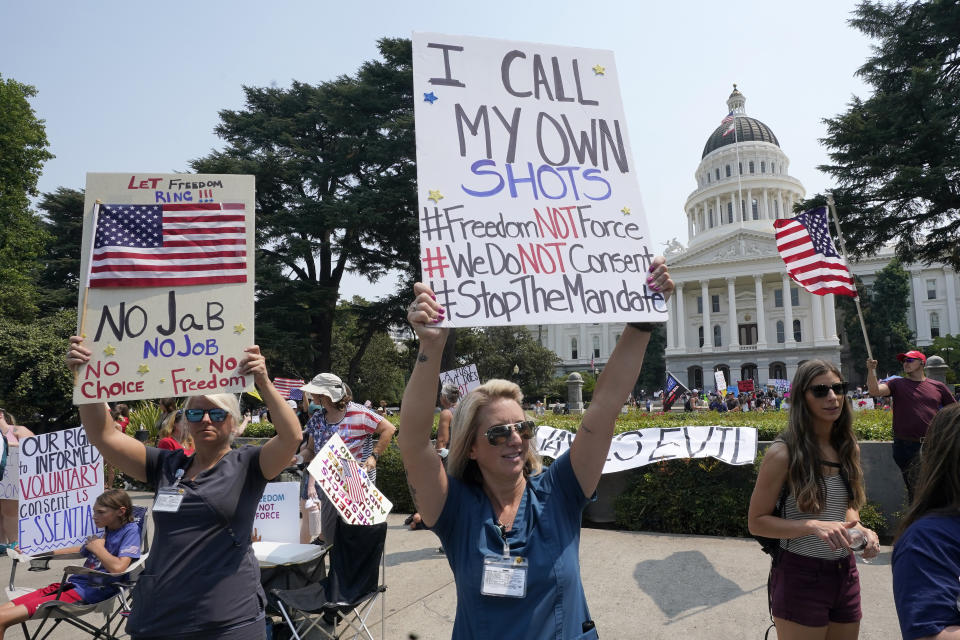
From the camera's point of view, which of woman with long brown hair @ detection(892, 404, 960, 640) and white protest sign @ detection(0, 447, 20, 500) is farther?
white protest sign @ detection(0, 447, 20, 500)

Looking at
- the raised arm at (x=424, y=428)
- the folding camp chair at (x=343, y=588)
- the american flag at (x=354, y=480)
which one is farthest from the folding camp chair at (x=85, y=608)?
the raised arm at (x=424, y=428)

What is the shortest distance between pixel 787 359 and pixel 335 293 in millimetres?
53015

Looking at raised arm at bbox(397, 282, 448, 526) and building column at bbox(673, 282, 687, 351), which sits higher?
building column at bbox(673, 282, 687, 351)

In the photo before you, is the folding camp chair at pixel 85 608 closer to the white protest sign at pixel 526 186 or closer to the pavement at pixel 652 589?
the pavement at pixel 652 589

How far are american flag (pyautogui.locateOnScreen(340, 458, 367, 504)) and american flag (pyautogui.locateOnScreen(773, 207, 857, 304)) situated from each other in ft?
16.8

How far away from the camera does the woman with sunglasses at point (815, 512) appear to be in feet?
8.06

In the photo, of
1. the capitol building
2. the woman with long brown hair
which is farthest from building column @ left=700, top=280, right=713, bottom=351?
the woman with long brown hair

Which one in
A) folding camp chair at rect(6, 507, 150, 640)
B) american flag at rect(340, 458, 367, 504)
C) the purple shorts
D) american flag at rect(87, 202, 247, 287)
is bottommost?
folding camp chair at rect(6, 507, 150, 640)

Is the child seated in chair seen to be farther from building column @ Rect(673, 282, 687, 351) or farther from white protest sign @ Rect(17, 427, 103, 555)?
building column @ Rect(673, 282, 687, 351)

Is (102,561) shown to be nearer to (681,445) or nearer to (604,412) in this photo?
(604,412)

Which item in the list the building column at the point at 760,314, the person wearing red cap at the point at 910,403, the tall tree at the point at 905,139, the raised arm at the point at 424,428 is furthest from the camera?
the building column at the point at 760,314

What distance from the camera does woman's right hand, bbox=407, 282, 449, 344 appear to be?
5.86 ft

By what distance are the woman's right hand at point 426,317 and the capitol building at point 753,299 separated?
5949 centimetres

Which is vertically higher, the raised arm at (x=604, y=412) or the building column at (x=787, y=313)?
the building column at (x=787, y=313)
